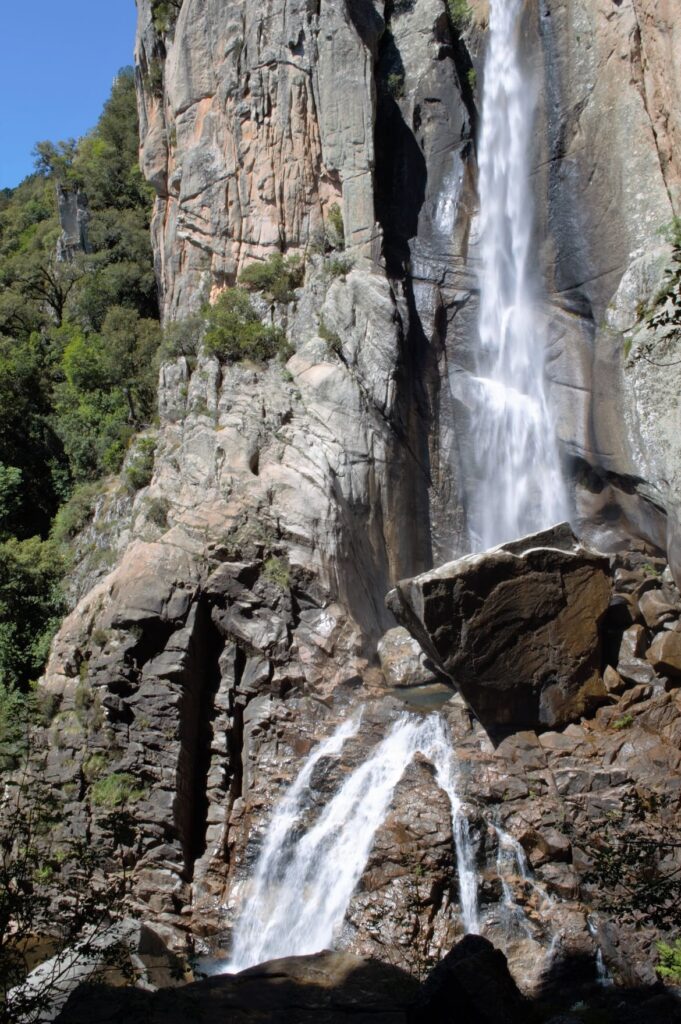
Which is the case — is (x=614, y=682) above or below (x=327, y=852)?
above

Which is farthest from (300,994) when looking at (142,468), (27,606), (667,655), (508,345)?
(508,345)

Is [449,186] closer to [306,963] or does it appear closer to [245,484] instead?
[245,484]

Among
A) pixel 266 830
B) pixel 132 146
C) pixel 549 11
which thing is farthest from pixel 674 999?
pixel 132 146

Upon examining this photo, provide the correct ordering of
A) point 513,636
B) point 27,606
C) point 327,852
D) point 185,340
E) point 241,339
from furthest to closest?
point 185,340
point 27,606
point 241,339
point 513,636
point 327,852

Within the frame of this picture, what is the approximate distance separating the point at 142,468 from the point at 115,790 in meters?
9.93

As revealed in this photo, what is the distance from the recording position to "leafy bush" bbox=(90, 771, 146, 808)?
1616 centimetres

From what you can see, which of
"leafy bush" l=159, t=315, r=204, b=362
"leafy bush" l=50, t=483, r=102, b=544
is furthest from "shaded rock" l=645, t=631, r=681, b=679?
"leafy bush" l=50, t=483, r=102, b=544

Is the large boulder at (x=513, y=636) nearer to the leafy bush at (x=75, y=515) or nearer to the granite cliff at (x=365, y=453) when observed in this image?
the granite cliff at (x=365, y=453)

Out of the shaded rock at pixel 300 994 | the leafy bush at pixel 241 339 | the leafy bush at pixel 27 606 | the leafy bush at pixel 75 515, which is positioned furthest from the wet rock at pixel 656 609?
the leafy bush at pixel 75 515

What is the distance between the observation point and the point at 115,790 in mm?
16312

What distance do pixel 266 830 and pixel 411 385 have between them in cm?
1143

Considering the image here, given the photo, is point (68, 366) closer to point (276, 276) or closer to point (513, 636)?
point (276, 276)

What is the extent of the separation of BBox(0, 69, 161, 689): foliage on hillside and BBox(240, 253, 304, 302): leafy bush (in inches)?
256

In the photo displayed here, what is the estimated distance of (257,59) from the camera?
2539 centimetres
